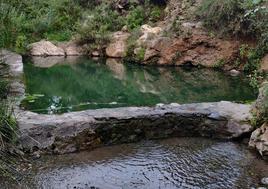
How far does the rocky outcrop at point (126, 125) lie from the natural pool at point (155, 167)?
213 mm

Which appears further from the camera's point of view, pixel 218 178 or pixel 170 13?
pixel 170 13

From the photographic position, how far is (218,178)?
5387 millimetres

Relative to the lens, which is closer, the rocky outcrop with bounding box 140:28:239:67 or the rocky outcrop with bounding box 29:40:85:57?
the rocky outcrop with bounding box 140:28:239:67

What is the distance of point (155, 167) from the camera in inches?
226

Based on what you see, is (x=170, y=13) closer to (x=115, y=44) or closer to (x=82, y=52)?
(x=115, y=44)

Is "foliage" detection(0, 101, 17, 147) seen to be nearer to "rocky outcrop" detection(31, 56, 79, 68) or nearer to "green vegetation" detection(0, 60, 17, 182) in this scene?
"green vegetation" detection(0, 60, 17, 182)

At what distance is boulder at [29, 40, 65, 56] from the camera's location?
17.5m

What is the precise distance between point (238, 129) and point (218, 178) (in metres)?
1.69

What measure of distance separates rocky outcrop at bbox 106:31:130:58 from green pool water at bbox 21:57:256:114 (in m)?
1.10

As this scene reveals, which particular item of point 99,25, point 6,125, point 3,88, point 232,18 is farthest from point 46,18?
point 6,125

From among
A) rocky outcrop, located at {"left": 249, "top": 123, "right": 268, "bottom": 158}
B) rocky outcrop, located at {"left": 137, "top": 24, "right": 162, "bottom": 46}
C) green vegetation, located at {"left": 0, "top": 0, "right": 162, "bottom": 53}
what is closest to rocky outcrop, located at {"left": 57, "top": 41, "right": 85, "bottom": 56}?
green vegetation, located at {"left": 0, "top": 0, "right": 162, "bottom": 53}

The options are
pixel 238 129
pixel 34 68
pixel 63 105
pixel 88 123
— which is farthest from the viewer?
pixel 34 68

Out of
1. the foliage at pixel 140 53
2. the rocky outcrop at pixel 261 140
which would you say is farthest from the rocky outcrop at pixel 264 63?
the rocky outcrop at pixel 261 140

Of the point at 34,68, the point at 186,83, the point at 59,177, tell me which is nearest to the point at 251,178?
the point at 59,177
